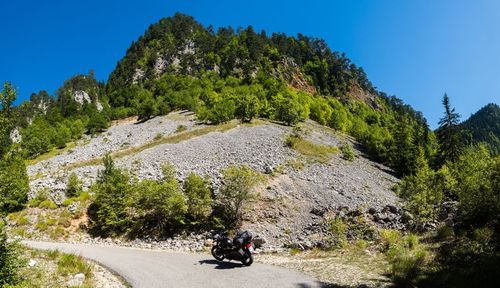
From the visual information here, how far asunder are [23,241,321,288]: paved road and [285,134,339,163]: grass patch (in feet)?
99.7

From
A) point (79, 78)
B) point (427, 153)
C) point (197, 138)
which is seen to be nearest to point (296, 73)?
point (427, 153)

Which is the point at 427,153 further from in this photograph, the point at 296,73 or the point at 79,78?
the point at 79,78

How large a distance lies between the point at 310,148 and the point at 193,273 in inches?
1451

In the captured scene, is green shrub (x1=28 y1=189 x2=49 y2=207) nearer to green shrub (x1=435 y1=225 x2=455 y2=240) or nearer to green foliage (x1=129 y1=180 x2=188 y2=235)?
green foliage (x1=129 y1=180 x2=188 y2=235)

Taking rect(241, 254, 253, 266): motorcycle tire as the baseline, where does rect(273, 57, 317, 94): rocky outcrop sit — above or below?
above

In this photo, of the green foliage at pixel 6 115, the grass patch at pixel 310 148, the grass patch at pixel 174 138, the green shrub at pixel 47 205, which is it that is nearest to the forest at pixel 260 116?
the green foliage at pixel 6 115

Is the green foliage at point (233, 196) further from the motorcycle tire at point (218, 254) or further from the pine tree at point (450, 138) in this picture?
the pine tree at point (450, 138)

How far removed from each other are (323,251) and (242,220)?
775cm

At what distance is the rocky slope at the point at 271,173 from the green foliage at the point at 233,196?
113cm

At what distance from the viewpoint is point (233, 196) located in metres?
24.4

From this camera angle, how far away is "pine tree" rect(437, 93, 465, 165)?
182ft

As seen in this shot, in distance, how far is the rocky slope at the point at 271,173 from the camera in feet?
82.5

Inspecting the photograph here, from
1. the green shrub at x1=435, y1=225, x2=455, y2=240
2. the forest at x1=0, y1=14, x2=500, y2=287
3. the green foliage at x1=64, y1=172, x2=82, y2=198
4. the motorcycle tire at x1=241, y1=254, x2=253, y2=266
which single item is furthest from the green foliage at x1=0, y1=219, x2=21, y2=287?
the green foliage at x1=64, y1=172, x2=82, y2=198

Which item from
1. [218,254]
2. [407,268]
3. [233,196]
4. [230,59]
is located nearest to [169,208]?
[233,196]
